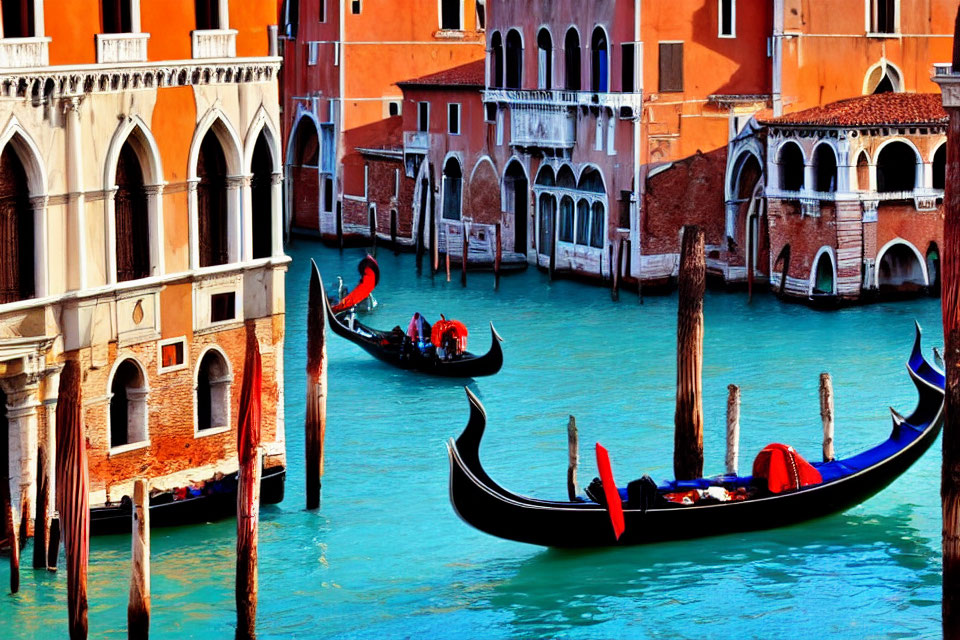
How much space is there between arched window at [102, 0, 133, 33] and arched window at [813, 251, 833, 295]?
42.9ft

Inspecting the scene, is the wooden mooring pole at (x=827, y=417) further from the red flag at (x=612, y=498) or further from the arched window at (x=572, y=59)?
the arched window at (x=572, y=59)

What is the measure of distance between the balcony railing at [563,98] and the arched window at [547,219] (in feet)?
4.01

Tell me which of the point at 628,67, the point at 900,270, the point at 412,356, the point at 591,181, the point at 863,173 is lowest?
the point at 412,356

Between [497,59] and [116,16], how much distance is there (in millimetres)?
16127

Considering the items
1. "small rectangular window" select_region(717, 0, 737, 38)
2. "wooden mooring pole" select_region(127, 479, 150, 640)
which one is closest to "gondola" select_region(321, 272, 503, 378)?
"small rectangular window" select_region(717, 0, 737, 38)

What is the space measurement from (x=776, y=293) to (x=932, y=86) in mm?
3820

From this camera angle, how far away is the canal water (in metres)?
12.1

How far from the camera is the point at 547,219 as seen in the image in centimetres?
2827

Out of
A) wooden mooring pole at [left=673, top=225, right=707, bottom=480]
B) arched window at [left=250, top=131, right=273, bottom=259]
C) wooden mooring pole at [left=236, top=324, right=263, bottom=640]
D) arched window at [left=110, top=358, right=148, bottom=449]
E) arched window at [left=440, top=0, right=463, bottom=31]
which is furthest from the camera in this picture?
arched window at [left=440, top=0, right=463, bottom=31]

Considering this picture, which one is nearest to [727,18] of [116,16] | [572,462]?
[572,462]

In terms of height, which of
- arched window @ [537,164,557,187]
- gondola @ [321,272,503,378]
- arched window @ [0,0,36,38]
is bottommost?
gondola @ [321,272,503,378]

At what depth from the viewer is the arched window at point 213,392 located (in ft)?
45.4

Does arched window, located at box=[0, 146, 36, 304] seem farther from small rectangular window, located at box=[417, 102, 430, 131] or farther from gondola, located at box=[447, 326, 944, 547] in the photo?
small rectangular window, located at box=[417, 102, 430, 131]

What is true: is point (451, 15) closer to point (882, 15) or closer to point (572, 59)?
point (572, 59)
